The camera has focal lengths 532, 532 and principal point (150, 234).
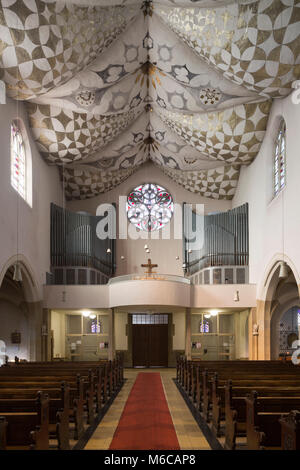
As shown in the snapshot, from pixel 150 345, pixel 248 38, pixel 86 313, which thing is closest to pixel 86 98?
pixel 248 38

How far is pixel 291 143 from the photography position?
1465cm

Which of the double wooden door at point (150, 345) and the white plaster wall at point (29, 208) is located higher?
the white plaster wall at point (29, 208)

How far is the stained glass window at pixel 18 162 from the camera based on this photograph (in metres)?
16.0

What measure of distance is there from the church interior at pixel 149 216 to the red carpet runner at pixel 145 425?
6cm

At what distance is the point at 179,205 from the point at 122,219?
2697mm

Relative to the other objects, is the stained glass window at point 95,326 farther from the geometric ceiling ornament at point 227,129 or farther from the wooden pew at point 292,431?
the wooden pew at point 292,431

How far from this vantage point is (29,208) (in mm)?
17266

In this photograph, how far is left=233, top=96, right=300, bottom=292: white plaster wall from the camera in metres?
14.4

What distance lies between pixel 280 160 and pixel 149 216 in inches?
361

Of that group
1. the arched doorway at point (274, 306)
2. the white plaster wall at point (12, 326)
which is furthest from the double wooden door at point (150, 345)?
the white plaster wall at point (12, 326)

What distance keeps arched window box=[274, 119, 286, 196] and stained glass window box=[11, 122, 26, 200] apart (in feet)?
26.4

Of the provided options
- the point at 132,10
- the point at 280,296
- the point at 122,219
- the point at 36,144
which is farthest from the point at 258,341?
the point at 132,10

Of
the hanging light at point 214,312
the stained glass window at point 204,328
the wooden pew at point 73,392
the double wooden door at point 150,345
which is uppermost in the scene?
the hanging light at point 214,312
